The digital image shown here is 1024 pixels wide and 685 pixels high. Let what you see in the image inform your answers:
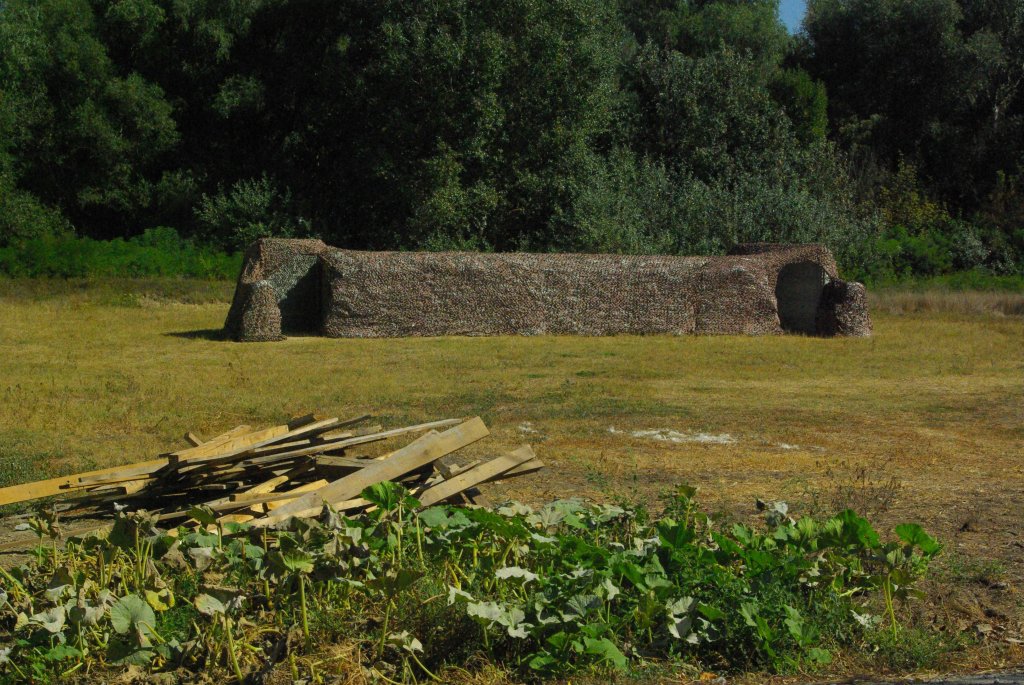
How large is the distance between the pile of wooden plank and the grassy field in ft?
2.68

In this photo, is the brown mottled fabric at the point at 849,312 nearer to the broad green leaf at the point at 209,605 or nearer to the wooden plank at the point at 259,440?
the wooden plank at the point at 259,440

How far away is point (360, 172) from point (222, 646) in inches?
868

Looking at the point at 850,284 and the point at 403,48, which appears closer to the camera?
the point at 850,284

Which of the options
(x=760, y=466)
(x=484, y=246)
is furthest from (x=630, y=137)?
(x=760, y=466)

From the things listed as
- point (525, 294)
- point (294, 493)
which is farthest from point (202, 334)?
point (294, 493)

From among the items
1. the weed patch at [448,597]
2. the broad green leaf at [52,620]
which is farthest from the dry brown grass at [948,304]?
the broad green leaf at [52,620]

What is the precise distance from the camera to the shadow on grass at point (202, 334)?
14727mm

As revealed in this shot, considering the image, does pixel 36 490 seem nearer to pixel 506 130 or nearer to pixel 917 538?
pixel 917 538

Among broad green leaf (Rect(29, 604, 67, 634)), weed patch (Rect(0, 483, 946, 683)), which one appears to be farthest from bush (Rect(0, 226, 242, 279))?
broad green leaf (Rect(29, 604, 67, 634))

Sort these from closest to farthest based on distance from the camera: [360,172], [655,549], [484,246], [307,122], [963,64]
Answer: [655,549]
[484,246]
[360,172]
[307,122]
[963,64]

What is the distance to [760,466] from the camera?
804 centimetres

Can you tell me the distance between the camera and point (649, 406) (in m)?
10.3

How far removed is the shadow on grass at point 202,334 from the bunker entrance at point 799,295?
25.1 feet

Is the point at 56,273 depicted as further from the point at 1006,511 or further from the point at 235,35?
the point at 1006,511
